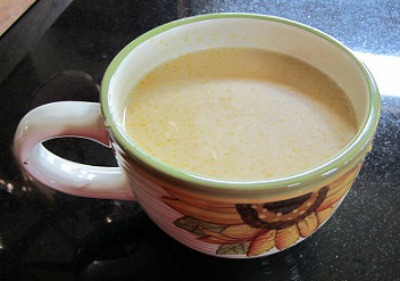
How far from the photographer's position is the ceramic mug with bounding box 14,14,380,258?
1.23 ft

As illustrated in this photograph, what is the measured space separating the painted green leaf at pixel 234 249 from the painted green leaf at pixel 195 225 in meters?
0.02

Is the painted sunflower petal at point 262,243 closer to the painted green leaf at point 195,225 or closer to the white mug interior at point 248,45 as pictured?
the painted green leaf at point 195,225

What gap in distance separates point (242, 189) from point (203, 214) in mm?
44

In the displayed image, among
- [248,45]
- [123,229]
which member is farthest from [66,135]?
[248,45]

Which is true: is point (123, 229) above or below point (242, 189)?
below

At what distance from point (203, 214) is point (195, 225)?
0.02 m

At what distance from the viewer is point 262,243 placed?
42 cm

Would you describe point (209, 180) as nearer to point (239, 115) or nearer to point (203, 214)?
point (203, 214)

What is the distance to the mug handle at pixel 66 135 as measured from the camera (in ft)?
1.46

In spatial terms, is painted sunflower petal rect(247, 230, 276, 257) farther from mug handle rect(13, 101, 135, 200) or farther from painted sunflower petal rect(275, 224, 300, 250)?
mug handle rect(13, 101, 135, 200)

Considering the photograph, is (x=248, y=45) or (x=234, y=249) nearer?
(x=234, y=249)

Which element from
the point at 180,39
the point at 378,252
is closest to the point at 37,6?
the point at 180,39

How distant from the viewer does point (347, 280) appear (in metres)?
0.48

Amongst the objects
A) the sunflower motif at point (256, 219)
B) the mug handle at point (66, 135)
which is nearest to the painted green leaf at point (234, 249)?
the sunflower motif at point (256, 219)
